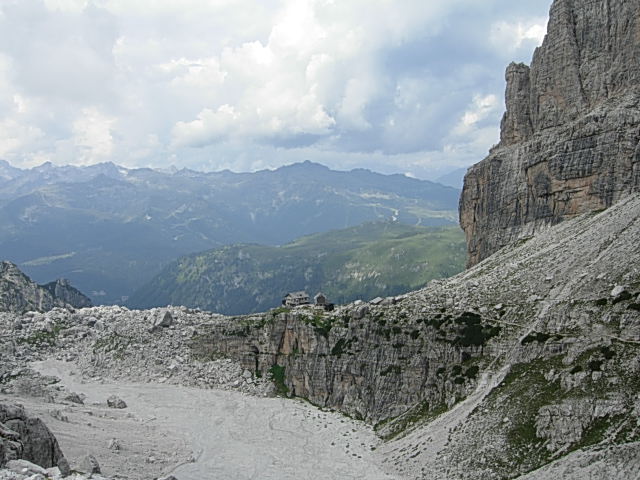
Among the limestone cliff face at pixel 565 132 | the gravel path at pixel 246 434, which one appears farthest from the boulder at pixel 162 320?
the limestone cliff face at pixel 565 132

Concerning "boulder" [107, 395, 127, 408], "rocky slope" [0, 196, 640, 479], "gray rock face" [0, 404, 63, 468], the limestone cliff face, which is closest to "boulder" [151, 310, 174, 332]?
"rocky slope" [0, 196, 640, 479]

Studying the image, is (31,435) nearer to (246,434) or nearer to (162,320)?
(246,434)

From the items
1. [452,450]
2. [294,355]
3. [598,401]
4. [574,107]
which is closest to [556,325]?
[598,401]

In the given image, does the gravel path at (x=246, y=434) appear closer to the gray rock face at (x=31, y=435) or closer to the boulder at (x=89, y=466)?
the boulder at (x=89, y=466)

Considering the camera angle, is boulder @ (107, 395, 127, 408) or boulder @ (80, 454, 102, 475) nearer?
boulder @ (80, 454, 102, 475)

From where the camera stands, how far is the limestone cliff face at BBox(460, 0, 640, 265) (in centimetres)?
10894

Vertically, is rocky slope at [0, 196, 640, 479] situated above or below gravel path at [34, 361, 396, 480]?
above

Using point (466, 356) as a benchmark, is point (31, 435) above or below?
above

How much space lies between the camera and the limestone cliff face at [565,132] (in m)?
109

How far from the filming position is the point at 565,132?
11762 centimetres

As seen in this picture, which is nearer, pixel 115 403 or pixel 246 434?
pixel 246 434

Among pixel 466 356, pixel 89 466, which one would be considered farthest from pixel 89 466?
pixel 466 356

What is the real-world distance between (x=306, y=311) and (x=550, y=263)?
161ft

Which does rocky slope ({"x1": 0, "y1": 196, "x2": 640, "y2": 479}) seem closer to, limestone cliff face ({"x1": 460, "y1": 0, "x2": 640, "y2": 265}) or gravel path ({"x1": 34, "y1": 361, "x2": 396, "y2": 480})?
gravel path ({"x1": 34, "y1": 361, "x2": 396, "y2": 480})
